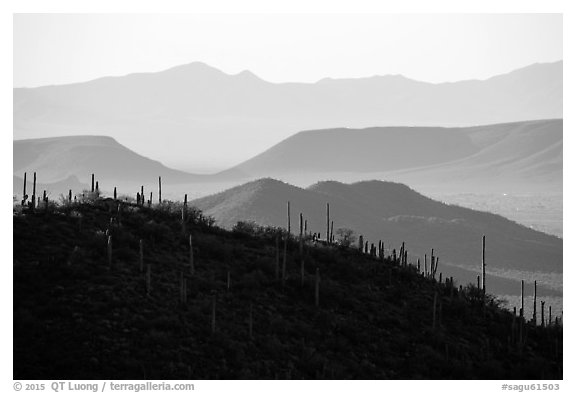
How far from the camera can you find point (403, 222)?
101m

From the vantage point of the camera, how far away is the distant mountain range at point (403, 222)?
305ft

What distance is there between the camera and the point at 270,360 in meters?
31.3

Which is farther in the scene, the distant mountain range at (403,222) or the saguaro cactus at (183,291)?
the distant mountain range at (403,222)

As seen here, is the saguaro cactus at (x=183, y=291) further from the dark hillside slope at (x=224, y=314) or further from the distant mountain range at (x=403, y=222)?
the distant mountain range at (x=403, y=222)

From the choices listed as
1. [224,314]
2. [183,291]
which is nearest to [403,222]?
[224,314]

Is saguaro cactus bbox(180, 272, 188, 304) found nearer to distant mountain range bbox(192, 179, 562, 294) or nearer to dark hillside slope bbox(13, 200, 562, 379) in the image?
dark hillside slope bbox(13, 200, 562, 379)

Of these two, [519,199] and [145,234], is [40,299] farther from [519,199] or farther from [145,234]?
[519,199]

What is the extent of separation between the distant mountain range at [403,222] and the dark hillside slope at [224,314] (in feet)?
143

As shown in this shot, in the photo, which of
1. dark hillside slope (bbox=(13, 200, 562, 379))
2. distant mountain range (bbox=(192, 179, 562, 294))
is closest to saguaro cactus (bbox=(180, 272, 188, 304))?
dark hillside slope (bbox=(13, 200, 562, 379))

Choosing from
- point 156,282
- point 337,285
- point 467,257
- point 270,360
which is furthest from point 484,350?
point 467,257

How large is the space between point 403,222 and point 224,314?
6823 centimetres

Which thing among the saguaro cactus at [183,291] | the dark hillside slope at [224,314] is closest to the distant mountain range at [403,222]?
the dark hillside slope at [224,314]

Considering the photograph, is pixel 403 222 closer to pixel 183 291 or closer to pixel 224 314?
pixel 224 314

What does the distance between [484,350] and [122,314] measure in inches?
503
